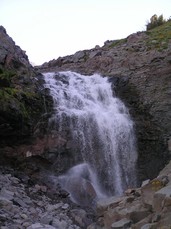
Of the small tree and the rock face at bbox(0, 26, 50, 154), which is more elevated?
the small tree

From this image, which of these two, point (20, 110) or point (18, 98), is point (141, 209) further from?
point (18, 98)

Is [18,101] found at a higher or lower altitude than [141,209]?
higher

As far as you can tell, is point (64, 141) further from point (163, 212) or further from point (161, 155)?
point (163, 212)

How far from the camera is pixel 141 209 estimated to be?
9.98 meters

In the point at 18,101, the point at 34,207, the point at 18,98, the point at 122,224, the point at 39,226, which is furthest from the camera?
the point at 18,98

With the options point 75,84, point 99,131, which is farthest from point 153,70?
point 99,131

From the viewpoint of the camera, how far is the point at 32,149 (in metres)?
15.4

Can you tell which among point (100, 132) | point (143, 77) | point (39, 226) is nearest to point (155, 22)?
point (143, 77)

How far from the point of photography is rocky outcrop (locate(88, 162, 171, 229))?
8.38m

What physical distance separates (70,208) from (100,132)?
535 centimetres

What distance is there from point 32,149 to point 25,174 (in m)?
1.31

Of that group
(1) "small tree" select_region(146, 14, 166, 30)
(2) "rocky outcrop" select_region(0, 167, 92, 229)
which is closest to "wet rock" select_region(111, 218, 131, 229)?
(2) "rocky outcrop" select_region(0, 167, 92, 229)

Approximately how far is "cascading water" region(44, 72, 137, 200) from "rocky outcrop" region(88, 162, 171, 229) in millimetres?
3603

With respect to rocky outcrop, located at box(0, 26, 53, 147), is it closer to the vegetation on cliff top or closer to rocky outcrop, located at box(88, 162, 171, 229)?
rocky outcrop, located at box(88, 162, 171, 229)
